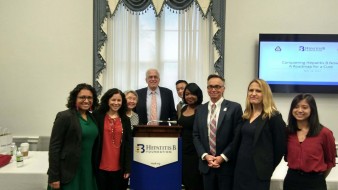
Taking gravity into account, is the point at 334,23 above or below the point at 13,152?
above

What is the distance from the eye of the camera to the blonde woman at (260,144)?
6.80 ft

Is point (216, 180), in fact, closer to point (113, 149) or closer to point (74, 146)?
point (113, 149)

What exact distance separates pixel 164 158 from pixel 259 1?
3.27m

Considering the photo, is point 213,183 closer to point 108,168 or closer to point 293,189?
point 293,189

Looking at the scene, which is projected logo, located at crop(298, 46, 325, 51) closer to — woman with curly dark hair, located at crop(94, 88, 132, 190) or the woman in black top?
the woman in black top

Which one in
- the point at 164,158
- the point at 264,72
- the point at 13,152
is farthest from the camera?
the point at 264,72

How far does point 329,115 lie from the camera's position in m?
4.69

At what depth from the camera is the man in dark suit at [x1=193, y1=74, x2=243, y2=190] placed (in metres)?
2.30

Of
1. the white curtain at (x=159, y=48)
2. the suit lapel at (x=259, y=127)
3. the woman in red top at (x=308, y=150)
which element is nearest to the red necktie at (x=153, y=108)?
the white curtain at (x=159, y=48)

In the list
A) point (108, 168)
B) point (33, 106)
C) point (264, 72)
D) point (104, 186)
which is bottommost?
point (104, 186)

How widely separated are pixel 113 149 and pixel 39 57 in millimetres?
2908

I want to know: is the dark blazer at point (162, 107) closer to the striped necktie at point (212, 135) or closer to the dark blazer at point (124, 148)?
the dark blazer at point (124, 148)

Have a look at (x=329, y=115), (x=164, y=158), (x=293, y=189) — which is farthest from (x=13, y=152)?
(x=329, y=115)

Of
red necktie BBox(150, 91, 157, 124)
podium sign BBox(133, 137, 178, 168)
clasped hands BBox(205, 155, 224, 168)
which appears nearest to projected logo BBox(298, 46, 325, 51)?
red necktie BBox(150, 91, 157, 124)
